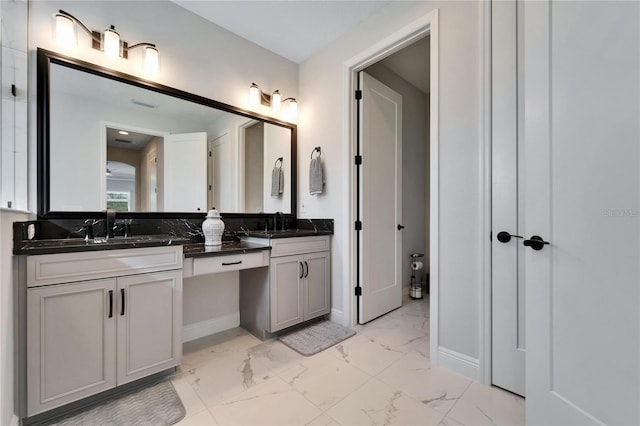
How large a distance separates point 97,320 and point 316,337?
4.94 ft

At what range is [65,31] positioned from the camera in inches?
64.5

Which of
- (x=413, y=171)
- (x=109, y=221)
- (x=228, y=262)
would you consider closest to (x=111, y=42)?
(x=109, y=221)

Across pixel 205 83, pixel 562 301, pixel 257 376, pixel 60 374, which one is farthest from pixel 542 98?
pixel 60 374

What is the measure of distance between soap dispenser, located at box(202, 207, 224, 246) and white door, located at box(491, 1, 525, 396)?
194cm

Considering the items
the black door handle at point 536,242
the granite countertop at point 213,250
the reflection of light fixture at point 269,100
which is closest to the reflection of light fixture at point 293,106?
the reflection of light fixture at point 269,100

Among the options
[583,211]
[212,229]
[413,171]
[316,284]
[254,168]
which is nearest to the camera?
[583,211]

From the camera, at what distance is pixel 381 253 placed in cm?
276

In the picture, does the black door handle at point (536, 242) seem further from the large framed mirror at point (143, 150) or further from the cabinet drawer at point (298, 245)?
the large framed mirror at point (143, 150)

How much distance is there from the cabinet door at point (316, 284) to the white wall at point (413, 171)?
1.28 meters

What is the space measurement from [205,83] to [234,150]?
603 millimetres

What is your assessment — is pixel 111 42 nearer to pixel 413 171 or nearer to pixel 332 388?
pixel 332 388

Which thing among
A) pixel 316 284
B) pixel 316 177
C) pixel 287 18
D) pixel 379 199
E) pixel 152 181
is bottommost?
pixel 316 284

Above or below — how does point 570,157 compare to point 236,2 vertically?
below

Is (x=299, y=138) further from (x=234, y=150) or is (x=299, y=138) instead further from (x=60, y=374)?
(x=60, y=374)
